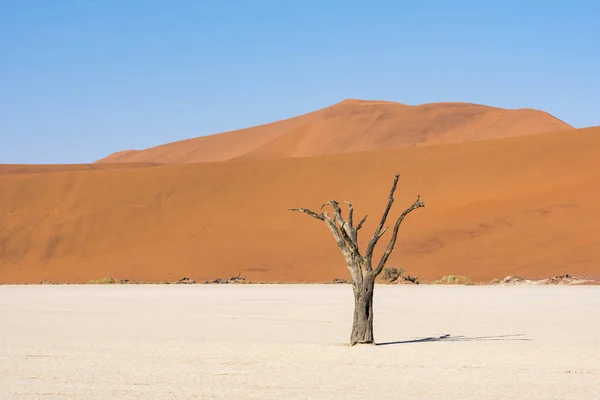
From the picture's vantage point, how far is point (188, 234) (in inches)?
2056

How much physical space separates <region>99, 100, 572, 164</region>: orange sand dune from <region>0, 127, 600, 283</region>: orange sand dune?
132 ft
